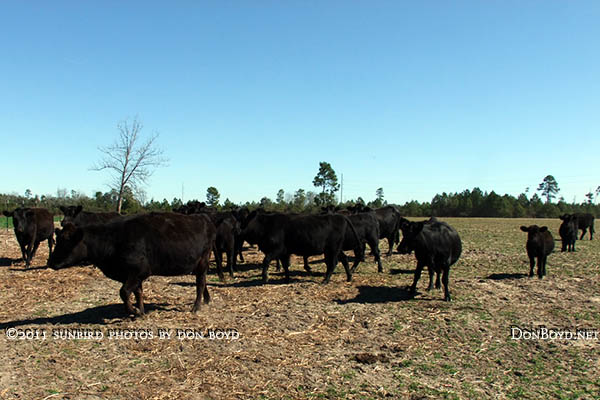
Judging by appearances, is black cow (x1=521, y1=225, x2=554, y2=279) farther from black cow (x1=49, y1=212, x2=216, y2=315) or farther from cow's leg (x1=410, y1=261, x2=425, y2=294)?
black cow (x1=49, y1=212, x2=216, y2=315)

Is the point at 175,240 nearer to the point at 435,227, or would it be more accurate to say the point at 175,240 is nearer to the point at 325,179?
the point at 435,227

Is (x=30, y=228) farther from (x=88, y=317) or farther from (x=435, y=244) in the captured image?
(x=435, y=244)

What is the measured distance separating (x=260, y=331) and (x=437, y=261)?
4882mm

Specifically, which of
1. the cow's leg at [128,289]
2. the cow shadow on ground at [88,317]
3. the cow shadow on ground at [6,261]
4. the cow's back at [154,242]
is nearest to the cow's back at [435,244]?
→ the cow's back at [154,242]

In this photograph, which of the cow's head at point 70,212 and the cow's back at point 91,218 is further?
the cow's back at point 91,218

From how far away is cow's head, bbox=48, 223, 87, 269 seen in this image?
708cm

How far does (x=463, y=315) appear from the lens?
7.99 metres

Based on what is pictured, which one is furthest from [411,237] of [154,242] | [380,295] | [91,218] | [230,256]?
[91,218]

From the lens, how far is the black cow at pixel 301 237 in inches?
440

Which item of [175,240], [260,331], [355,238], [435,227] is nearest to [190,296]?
[175,240]

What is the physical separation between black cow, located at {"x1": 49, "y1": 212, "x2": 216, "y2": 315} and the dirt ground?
31.9 inches

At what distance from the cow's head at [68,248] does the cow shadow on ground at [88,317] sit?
0.97 meters

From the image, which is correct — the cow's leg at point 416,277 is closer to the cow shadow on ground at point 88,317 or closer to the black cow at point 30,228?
the cow shadow on ground at point 88,317

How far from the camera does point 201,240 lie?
318 inches
